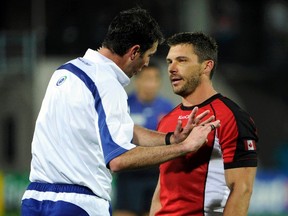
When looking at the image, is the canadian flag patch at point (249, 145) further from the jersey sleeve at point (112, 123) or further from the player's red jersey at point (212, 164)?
the jersey sleeve at point (112, 123)

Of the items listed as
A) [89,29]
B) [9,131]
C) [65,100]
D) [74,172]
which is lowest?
[9,131]

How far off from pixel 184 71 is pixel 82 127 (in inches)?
34.0

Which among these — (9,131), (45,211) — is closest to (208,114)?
(45,211)

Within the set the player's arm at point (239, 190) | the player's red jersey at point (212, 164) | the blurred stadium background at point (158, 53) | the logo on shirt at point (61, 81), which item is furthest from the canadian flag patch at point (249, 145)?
the blurred stadium background at point (158, 53)

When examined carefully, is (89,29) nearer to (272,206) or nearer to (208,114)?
(272,206)

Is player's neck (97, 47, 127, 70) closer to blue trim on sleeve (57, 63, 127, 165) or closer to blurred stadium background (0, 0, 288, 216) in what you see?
blue trim on sleeve (57, 63, 127, 165)

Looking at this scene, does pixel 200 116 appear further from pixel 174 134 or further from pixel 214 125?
pixel 174 134

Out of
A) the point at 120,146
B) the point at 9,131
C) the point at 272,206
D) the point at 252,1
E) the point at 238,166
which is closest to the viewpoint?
the point at 120,146

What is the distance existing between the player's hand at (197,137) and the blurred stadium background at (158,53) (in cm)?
1180

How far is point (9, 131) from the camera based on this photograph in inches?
730

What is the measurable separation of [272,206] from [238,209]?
346 inches

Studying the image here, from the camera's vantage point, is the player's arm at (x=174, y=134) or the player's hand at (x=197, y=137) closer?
the player's hand at (x=197, y=137)

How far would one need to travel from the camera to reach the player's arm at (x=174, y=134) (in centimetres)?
512

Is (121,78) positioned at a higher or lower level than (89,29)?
higher
